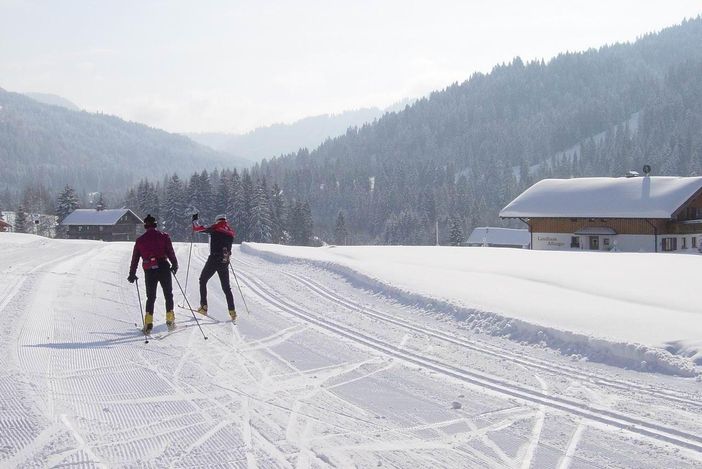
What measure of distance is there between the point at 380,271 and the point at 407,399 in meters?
9.79

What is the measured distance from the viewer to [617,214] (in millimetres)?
44906

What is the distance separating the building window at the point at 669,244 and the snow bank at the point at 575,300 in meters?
26.1

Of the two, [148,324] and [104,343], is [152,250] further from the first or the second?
[104,343]

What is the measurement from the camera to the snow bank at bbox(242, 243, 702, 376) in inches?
307

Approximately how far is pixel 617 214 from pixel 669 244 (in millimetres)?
4499

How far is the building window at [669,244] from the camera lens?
145ft

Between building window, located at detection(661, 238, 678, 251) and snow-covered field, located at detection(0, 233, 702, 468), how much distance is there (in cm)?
3503

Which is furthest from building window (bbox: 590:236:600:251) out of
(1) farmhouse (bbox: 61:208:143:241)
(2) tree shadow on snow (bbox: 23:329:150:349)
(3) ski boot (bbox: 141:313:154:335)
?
(1) farmhouse (bbox: 61:208:143:241)

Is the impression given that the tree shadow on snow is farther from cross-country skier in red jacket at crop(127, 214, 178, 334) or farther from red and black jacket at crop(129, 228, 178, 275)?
red and black jacket at crop(129, 228, 178, 275)

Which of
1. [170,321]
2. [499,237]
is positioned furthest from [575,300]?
[499,237]

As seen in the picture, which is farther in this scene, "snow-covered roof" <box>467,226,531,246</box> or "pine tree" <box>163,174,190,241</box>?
"snow-covered roof" <box>467,226,531,246</box>

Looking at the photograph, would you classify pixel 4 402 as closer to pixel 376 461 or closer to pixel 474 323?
pixel 376 461

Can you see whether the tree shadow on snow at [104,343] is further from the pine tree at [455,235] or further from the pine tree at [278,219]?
the pine tree at [455,235]

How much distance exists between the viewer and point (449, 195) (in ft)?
443
